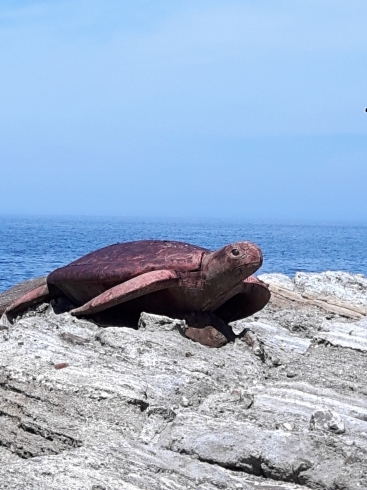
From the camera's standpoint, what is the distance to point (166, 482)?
414cm

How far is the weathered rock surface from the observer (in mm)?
4270

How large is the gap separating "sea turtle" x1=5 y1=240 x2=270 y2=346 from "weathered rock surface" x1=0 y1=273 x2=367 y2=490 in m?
0.31

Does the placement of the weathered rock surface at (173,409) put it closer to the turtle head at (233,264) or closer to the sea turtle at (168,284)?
the sea turtle at (168,284)

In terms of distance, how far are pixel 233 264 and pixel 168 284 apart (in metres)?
0.62

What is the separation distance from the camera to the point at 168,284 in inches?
262

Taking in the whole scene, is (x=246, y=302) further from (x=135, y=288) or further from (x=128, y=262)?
(x=135, y=288)

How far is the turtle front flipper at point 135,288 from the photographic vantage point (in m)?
6.55

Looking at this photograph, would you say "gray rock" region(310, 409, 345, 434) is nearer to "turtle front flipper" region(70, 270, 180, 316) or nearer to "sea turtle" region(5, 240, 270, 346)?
"sea turtle" region(5, 240, 270, 346)

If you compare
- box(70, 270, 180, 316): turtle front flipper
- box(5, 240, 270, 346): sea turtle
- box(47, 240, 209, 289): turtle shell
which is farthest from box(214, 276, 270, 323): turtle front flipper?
box(70, 270, 180, 316): turtle front flipper

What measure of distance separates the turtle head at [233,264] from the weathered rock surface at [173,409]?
22.2 inches

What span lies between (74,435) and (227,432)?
1003 mm

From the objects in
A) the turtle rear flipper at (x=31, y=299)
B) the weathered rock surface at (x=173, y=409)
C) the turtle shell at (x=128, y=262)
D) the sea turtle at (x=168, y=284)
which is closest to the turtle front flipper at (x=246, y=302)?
the sea turtle at (x=168, y=284)

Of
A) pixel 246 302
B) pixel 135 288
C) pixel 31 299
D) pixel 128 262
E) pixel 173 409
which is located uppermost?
pixel 128 262

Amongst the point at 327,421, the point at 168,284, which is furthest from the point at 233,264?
the point at 327,421
